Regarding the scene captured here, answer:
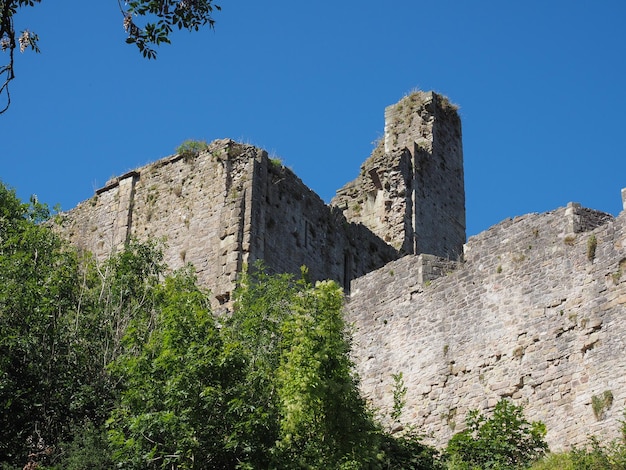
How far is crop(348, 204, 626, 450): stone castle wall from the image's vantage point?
58.9 ft

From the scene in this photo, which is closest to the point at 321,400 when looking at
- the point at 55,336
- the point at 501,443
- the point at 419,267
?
the point at 501,443

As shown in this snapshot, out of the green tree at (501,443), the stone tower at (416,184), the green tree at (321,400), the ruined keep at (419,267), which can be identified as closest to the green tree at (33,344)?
the ruined keep at (419,267)

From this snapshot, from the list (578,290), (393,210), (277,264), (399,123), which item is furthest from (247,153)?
(578,290)

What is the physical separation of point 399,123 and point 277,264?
8688mm

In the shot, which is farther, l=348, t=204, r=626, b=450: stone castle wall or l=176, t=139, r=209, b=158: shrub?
l=176, t=139, r=209, b=158: shrub

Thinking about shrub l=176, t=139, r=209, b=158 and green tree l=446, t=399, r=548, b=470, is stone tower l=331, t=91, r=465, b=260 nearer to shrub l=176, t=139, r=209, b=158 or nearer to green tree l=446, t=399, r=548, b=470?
shrub l=176, t=139, r=209, b=158

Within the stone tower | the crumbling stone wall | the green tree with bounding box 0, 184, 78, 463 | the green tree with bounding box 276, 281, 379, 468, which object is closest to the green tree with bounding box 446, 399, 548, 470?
the green tree with bounding box 276, 281, 379, 468

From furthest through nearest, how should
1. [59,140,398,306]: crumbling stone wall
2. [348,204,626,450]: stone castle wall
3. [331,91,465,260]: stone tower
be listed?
[331,91,465,260]: stone tower → [59,140,398,306]: crumbling stone wall → [348,204,626,450]: stone castle wall

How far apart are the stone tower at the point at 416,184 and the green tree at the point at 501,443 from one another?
11.4 m

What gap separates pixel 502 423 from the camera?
18.2 metres

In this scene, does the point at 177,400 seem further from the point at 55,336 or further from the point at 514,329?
the point at 514,329

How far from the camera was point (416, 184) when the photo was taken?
31.2 metres

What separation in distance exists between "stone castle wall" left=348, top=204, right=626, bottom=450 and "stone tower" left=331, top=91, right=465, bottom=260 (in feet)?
28.2

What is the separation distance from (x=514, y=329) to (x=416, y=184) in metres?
12.2
